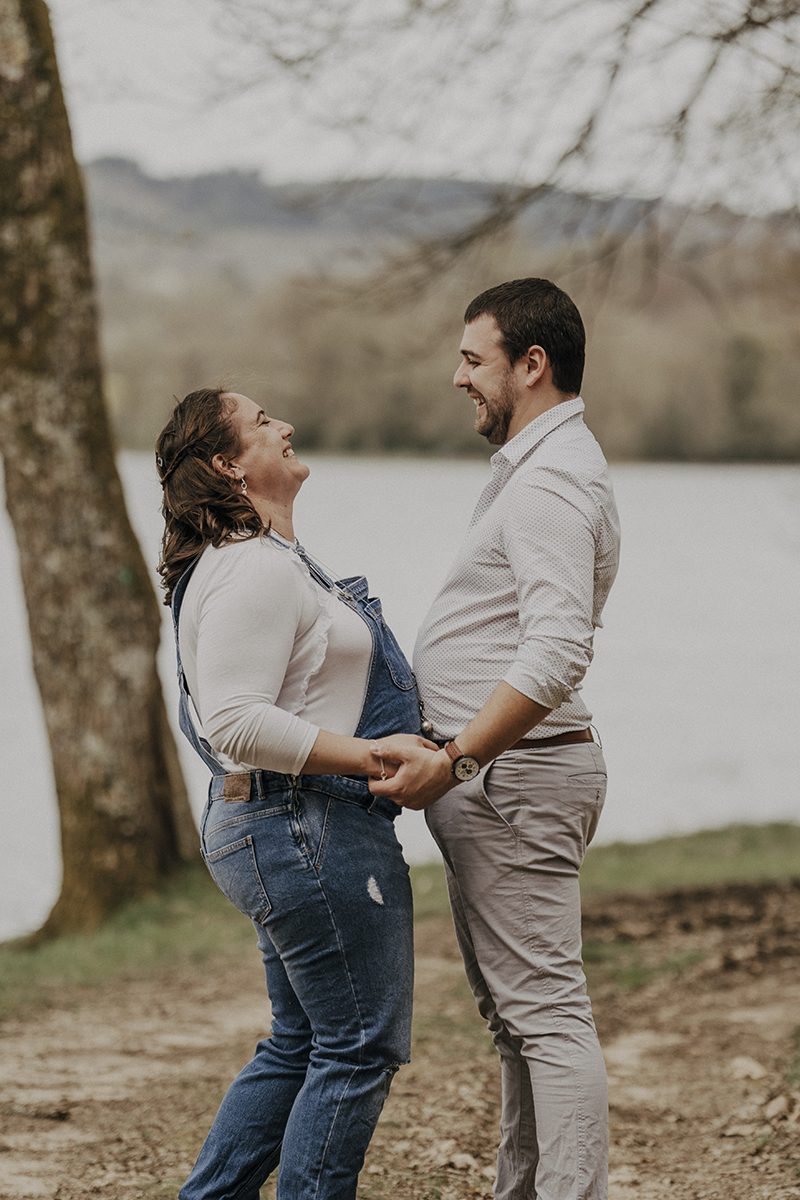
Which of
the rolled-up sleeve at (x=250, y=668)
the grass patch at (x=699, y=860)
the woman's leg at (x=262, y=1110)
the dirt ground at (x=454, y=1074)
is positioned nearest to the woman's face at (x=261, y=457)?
the rolled-up sleeve at (x=250, y=668)

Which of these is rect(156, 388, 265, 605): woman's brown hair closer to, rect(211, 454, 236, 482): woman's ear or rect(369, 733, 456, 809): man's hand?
rect(211, 454, 236, 482): woman's ear

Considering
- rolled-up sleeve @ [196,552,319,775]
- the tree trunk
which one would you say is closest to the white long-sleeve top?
rolled-up sleeve @ [196,552,319,775]

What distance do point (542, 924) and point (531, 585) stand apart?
2.18 feet

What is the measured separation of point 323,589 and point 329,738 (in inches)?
11.8

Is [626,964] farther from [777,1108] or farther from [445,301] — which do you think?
[445,301]

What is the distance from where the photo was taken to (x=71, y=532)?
629 centimetres

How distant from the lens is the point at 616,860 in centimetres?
878

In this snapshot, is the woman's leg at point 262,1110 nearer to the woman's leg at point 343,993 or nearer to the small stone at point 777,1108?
the woman's leg at point 343,993

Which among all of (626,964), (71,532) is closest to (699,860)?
(626,964)

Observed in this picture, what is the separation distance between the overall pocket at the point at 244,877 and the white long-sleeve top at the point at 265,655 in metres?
0.15

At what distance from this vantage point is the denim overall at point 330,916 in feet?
7.14

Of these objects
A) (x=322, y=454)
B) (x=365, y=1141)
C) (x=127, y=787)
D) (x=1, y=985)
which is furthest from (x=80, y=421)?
(x=322, y=454)

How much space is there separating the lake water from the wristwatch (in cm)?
496

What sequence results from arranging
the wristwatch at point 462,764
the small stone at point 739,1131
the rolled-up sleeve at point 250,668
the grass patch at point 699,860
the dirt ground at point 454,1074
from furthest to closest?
the grass patch at point 699,860
the small stone at point 739,1131
the dirt ground at point 454,1074
the wristwatch at point 462,764
the rolled-up sleeve at point 250,668
